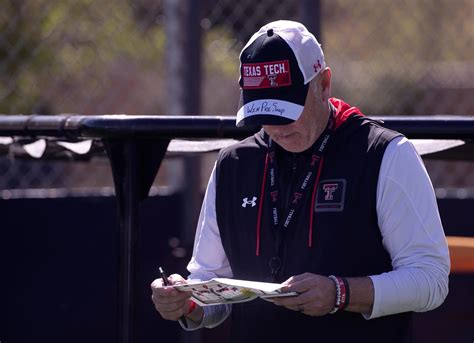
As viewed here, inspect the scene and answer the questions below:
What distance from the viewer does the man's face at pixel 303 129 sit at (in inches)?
99.8

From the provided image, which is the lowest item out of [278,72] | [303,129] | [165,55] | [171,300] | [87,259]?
[171,300]

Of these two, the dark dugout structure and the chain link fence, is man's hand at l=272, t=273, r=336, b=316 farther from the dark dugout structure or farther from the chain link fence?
the chain link fence

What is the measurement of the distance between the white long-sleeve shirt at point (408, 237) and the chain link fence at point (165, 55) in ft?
6.83

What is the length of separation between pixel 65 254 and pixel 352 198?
5.47 ft

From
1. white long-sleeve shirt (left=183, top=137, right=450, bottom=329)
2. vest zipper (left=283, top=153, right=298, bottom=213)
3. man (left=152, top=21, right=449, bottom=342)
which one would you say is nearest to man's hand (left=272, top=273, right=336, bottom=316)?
man (left=152, top=21, right=449, bottom=342)

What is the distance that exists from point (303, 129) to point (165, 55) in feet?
9.38

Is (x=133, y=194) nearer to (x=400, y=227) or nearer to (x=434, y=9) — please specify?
(x=400, y=227)

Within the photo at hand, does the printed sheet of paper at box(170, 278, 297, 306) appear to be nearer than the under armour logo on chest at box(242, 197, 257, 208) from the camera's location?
Yes

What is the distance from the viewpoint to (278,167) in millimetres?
2641

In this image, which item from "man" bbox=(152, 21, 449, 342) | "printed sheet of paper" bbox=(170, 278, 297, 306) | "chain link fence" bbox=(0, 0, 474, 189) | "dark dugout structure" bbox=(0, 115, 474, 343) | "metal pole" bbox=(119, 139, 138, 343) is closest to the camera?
"printed sheet of paper" bbox=(170, 278, 297, 306)

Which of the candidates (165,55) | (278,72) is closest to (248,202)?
(278,72)

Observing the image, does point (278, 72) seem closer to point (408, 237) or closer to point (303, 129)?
point (303, 129)

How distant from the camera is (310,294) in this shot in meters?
2.30

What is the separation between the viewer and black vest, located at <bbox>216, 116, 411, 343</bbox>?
248cm
